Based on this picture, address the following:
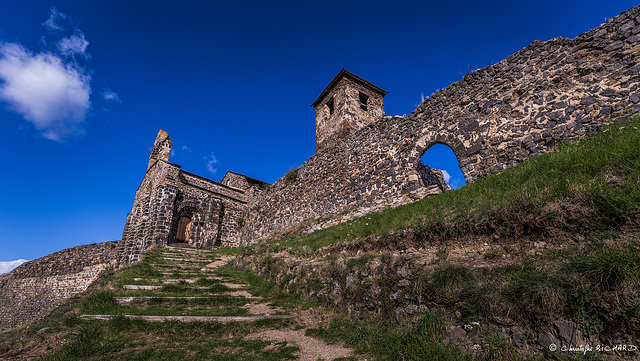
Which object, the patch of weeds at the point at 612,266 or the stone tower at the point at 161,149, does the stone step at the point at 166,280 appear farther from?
the stone tower at the point at 161,149

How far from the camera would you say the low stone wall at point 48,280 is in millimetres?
16797

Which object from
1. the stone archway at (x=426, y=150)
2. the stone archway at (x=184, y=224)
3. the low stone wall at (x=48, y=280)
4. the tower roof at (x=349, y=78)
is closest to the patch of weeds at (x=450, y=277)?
the stone archway at (x=426, y=150)

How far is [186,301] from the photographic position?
6254mm

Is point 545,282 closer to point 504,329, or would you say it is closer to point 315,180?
point 504,329

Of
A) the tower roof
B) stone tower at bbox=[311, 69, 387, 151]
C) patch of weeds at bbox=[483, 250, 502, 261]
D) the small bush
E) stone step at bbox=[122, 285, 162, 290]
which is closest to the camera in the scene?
patch of weeds at bbox=[483, 250, 502, 261]

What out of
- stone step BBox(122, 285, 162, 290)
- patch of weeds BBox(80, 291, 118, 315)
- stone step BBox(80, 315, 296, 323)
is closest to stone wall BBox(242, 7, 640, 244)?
stone step BBox(80, 315, 296, 323)

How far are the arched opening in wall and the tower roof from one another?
45.9 feet

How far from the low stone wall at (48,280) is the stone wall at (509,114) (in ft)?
59.5

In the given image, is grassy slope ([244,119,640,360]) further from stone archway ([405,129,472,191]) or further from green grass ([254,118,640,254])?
stone archway ([405,129,472,191])

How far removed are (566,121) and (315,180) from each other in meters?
10.5

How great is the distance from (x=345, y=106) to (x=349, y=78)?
298cm

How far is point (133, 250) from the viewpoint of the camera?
1677 cm

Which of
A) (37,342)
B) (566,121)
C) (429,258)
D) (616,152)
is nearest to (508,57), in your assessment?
(566,121)

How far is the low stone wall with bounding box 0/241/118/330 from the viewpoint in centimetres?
1680
